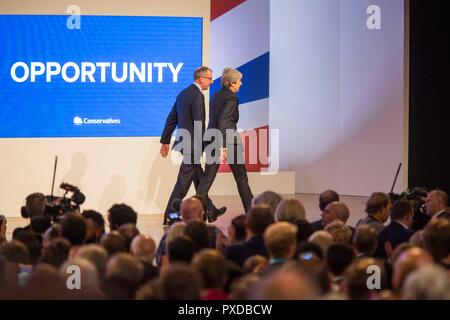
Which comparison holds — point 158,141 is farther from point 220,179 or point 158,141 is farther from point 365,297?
point 365,297

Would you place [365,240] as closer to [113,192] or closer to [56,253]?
[56,253]

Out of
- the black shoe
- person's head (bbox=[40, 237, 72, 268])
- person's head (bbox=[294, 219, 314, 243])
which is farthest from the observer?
the black shoe

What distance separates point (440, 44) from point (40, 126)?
4060 mm

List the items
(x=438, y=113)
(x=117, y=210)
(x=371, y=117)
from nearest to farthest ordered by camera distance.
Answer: (x=117, y=210) < (x=438, y=113) < (x=371, y=117)

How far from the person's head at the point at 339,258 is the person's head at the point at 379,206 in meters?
1.59

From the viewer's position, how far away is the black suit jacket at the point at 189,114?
825 centimetres

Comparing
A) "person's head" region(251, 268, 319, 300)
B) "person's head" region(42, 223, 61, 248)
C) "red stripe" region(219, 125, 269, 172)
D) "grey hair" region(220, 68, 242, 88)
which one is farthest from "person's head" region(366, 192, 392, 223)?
"red stripe" region(219, 125, 269, 172)

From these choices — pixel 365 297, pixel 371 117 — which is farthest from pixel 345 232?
pixel 371 117

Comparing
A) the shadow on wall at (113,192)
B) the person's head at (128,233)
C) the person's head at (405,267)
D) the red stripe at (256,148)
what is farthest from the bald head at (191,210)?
the red stripe at (256,148)

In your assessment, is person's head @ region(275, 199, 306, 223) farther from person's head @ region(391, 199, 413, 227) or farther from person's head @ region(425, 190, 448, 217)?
person's head @ region(425, 190, 448, 217)

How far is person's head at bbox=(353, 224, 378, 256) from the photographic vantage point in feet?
14.0

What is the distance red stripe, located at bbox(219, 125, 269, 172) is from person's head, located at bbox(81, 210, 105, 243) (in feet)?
21.9

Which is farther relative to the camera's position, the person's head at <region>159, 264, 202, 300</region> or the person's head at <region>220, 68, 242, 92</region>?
the person's head at <region>220, 68, 242, 92</region>

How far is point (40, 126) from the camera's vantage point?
8547mm
